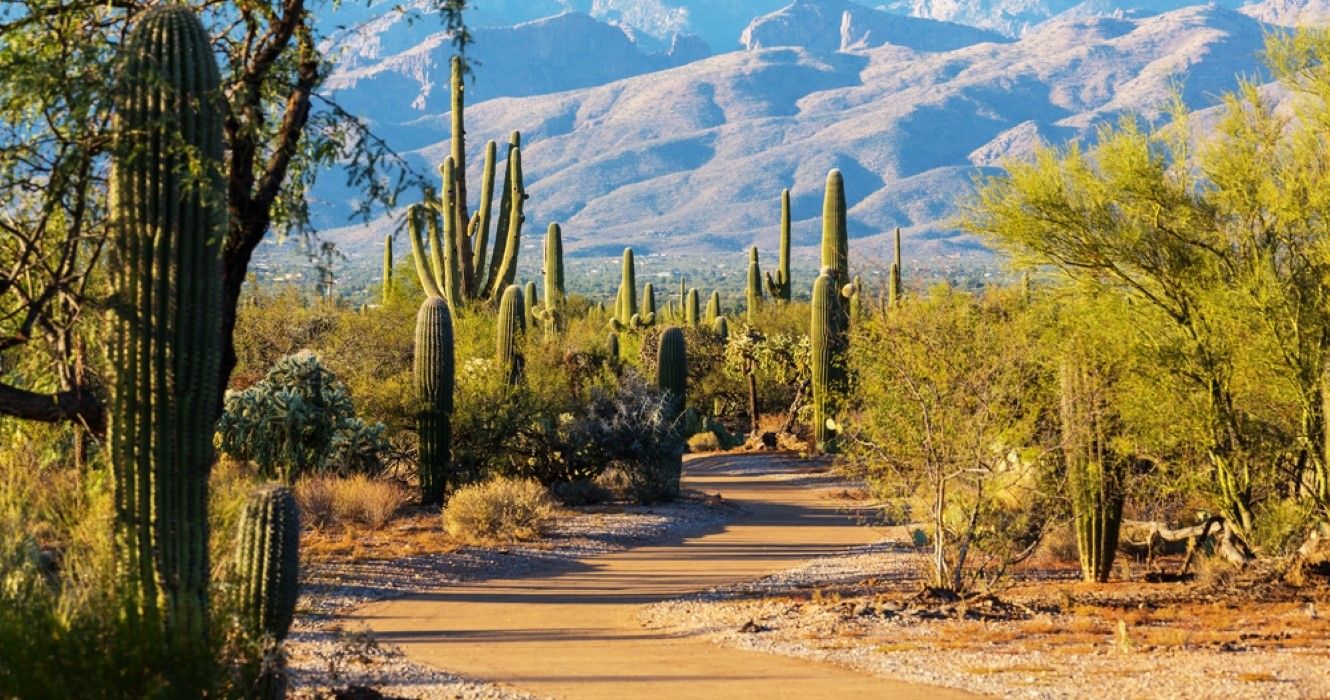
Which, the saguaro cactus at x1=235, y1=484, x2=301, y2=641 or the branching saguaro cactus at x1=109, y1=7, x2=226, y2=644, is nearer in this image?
the branching saguaro cactus at x1=109, y1=7, x2=226, y2=644

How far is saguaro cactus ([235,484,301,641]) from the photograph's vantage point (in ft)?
29.5

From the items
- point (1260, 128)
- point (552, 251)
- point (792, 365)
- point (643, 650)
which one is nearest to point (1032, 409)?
point (1260, 128)

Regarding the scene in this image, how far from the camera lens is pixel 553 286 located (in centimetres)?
4422

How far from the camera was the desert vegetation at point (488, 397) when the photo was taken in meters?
7.77

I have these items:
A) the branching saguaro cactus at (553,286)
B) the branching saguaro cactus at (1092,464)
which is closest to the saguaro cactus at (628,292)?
the branching saguaro cactus at (553,286)

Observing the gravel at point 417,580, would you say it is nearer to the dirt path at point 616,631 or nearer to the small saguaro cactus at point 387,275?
the dirt path at point 616,631

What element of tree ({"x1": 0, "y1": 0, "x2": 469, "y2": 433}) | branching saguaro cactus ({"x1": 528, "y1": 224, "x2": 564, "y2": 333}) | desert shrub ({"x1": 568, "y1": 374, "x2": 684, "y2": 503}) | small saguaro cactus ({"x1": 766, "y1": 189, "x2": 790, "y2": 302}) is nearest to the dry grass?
desert shrub ({"x1": 568, "y1": 374, "x2": 684, "y2": 503})

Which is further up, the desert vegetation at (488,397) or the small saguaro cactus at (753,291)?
the small saguaro cactus at (753,291)

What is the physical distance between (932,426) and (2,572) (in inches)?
323

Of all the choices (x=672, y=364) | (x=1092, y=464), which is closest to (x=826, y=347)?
(x=672, y=364)

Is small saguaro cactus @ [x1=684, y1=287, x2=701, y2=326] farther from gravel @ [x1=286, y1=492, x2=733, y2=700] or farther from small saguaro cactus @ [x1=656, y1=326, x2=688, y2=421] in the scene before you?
gravel @ [x1=286, y1=492, x2=733, y2=700]

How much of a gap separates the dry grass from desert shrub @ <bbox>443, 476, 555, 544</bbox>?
75cm

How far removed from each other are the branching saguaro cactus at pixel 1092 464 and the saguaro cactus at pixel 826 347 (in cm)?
1569

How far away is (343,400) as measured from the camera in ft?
66.9
